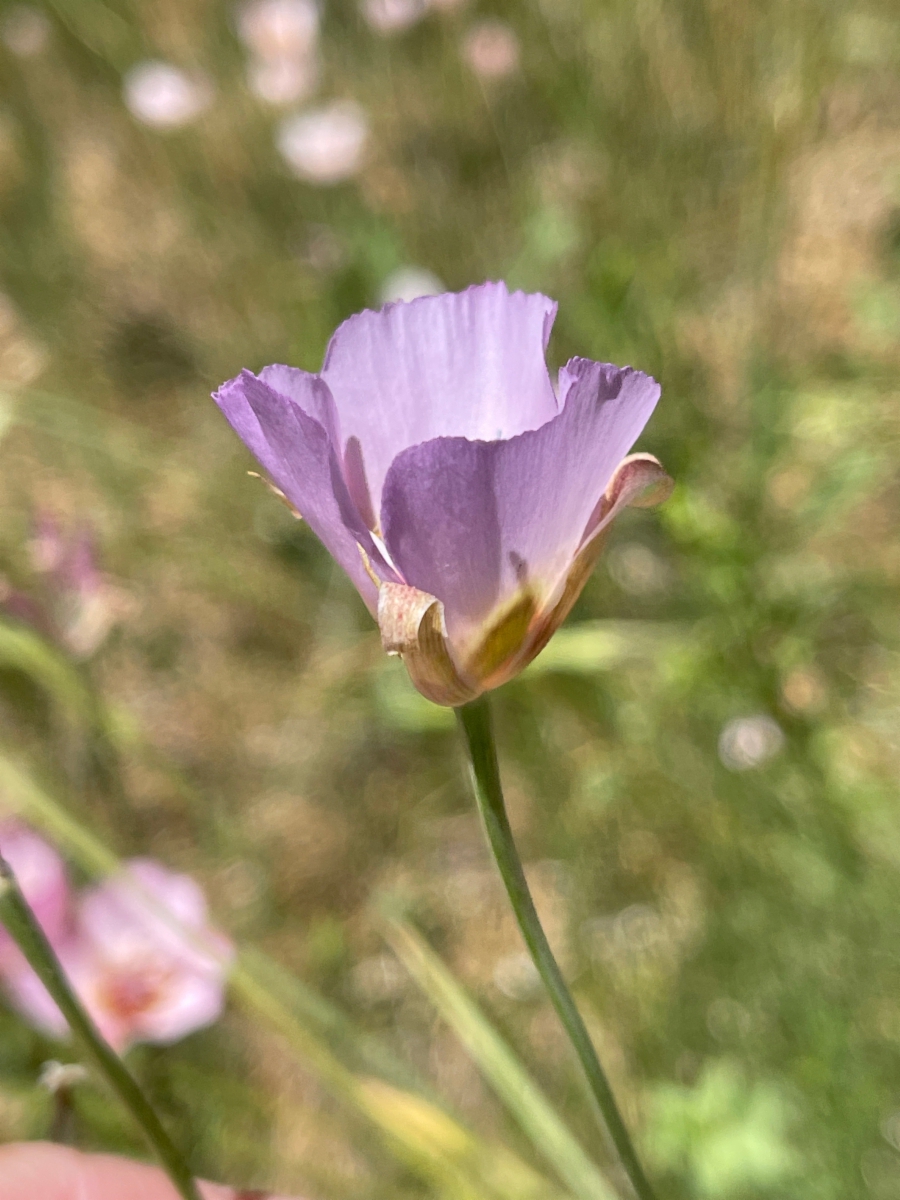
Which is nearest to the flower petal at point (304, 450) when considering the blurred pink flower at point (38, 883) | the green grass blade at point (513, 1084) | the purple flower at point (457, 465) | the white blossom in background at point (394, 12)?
the purple flower at point (457, 465)

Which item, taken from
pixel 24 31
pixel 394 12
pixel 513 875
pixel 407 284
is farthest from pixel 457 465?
pixel 24 31

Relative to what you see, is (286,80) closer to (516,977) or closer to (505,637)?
(516,977)

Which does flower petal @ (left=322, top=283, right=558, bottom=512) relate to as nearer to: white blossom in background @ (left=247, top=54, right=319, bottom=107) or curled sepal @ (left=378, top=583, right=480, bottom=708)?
curled sepal @ (left=378, top=583, right=480, bottom=708)

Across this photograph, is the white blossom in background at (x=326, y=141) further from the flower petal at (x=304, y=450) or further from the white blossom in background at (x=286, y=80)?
the flower petal at (x=304, y=450)

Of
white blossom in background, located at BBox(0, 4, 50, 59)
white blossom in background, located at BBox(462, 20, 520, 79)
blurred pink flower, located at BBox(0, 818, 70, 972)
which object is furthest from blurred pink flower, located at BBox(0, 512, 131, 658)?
white blossom in background, located at BBox(0, 4, 50, 59)

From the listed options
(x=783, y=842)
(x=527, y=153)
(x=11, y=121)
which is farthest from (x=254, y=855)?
(x=11, y=121)

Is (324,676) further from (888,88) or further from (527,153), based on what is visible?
(888,88)
